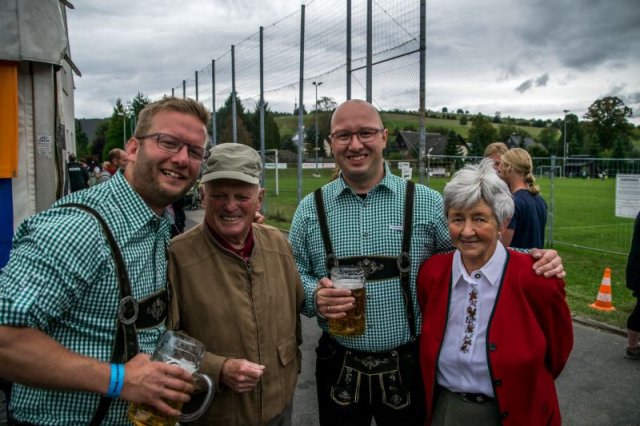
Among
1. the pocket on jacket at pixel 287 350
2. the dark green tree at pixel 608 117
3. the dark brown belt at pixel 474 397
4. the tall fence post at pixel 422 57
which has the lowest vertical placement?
the dark brown belt at pixel 474 397

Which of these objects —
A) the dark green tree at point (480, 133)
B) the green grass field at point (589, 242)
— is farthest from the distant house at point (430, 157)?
the dark green tree at point (480, 133)

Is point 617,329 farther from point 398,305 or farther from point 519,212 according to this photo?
point 398,305

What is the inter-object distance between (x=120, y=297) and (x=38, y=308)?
0.25 metres

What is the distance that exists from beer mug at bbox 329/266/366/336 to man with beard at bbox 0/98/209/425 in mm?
697

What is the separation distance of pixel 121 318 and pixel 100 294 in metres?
0.10

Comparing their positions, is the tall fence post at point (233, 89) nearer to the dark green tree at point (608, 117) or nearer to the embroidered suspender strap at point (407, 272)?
the embroidered suspender strap at point (407, 272)

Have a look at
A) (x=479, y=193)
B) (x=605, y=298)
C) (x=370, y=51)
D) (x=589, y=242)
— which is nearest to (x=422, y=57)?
(x=370, y=51)

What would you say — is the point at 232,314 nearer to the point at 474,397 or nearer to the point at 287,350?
the point at 287,350

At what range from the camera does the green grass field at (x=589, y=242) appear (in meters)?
6.15

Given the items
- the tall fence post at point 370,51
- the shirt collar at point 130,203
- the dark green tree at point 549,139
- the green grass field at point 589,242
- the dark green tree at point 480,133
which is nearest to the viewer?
the shirt collar at point 130,203

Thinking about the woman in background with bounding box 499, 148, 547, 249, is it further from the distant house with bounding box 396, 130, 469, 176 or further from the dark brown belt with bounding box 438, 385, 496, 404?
the distant house with bounding box 396, 130, 469, 176

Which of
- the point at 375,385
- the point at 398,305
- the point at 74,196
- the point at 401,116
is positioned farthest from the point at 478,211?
the point at 401,116

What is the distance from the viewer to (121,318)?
1470mm

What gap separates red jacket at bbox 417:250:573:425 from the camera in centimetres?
187
